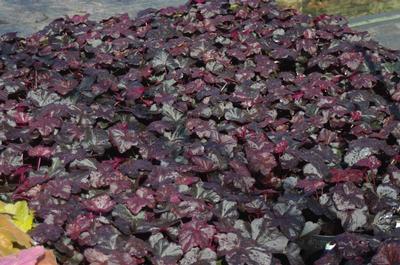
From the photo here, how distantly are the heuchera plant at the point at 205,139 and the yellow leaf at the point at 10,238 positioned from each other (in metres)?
0.12

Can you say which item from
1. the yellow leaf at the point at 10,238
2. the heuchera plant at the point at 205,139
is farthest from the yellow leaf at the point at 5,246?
the heuchera plant at the point at 205,139

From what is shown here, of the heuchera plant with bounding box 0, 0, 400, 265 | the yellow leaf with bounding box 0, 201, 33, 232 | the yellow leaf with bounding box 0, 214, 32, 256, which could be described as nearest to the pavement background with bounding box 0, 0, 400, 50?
the heuchera plant with bounding box 0, 0, 400, 265

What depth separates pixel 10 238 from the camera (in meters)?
2.42

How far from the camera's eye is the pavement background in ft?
18.7

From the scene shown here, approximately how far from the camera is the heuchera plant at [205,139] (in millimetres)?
2561

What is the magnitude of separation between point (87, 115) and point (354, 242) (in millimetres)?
1617

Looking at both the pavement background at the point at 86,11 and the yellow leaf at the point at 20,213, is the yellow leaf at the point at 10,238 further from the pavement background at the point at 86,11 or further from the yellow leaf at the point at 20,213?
the pavement background at the point at 86,11

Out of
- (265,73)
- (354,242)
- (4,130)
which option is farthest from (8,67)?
(354,242)

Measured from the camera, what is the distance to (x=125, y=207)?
106 inches

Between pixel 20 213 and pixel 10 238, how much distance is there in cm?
30

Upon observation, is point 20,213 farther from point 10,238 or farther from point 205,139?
point 205,139

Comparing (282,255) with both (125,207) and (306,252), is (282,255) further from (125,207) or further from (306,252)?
(125,207)

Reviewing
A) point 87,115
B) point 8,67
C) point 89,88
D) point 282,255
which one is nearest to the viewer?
point 282,255

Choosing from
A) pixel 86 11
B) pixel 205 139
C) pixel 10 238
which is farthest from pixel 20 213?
pixel 86 11
